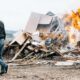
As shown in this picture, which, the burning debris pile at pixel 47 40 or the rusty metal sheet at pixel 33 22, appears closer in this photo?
Answer: the burning debris pile at pixel 47 40

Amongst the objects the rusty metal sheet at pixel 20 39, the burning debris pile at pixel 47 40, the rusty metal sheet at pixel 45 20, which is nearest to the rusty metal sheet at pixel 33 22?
the burning debris pile at pixel 47 40

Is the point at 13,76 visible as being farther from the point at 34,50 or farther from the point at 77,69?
the point at 34,50

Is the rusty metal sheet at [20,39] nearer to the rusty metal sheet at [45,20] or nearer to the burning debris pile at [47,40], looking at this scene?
the burning debris pile at [47,40]

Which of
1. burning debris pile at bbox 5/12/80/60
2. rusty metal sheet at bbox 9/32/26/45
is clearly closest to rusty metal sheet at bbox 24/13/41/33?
burning debris pile at bbox 5/12/80/60

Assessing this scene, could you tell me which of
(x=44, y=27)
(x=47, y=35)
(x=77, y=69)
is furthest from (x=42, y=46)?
(x=77, y=69)

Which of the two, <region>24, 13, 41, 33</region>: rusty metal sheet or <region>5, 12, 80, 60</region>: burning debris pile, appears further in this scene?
<region>24, 13, 41, 33</region>: rusty metal sheet

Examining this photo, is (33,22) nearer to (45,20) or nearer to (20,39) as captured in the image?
(45,20)

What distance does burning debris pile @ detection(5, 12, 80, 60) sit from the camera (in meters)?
19.6

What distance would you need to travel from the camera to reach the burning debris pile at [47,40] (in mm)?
19625

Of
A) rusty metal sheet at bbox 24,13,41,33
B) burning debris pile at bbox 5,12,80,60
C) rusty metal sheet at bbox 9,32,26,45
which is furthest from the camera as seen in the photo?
rusty metal sheet at bbox 24,13,41,33

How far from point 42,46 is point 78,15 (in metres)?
6.58

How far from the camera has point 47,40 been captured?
71.6 feet

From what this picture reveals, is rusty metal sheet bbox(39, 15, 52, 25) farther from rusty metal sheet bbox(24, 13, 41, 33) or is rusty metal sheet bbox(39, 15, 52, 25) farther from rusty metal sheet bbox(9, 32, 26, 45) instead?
rusty metal sheet bbox(9, 32, 26, 45)

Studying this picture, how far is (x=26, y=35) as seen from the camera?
833 inches
